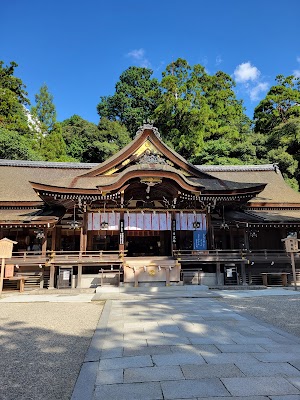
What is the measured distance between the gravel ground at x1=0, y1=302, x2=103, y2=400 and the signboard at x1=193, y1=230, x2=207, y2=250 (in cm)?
813

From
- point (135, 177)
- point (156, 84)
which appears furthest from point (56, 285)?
point (156, 84)

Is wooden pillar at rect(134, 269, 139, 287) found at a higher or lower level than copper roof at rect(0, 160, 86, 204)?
lower

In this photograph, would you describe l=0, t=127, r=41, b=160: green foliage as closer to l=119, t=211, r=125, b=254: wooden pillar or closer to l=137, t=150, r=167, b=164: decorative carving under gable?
l=137, t=150, r=167, b=164: decorative carving under gable

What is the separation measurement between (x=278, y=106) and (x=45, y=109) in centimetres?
3803

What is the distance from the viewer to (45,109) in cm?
4750

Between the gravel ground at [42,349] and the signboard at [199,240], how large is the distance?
26.7 ft

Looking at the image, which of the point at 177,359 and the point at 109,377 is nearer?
the point at 109,377

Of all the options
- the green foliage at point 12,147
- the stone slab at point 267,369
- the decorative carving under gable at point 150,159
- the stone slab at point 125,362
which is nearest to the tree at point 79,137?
the green foliage at point 12,147

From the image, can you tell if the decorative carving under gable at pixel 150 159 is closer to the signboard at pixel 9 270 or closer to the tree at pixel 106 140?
the signboard at pixel 9 270

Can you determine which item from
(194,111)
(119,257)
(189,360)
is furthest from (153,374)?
(194,111)

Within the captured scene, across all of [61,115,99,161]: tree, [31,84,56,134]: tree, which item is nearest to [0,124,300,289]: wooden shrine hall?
[61,115,99,161]: tree

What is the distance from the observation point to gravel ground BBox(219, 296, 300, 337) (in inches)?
255

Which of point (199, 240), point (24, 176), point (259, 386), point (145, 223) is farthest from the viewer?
point (24, 176)

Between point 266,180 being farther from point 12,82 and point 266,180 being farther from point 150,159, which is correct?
point 12,82
